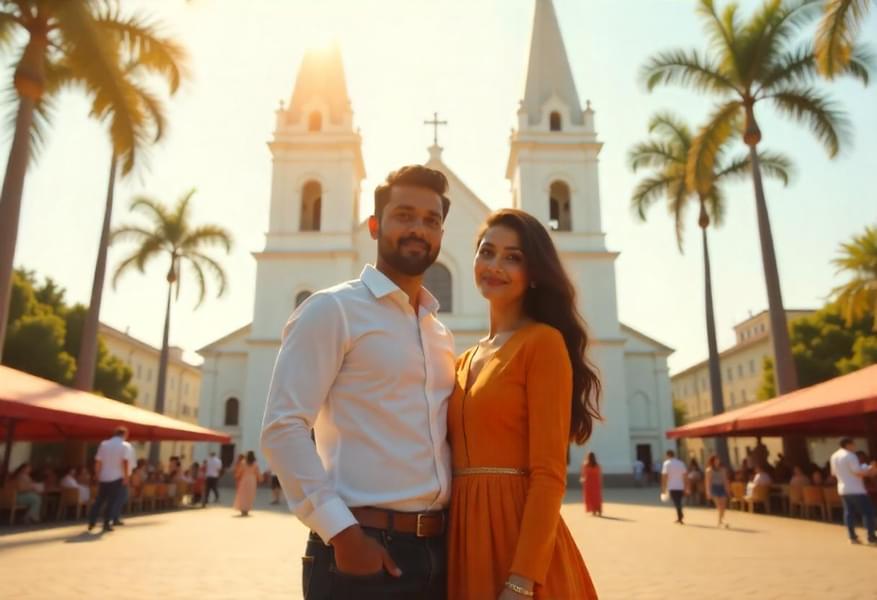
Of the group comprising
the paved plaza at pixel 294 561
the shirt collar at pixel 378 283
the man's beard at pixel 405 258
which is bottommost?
the paved plaza at pixel 294 561

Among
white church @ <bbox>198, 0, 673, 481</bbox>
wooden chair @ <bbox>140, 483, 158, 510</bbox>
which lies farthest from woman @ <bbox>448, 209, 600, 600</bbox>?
white church @ <bbox>198, 0, 673, 481</bbox>

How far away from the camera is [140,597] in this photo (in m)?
6.03

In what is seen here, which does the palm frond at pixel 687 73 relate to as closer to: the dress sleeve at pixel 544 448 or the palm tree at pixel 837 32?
the palm tree at pixel 837 32

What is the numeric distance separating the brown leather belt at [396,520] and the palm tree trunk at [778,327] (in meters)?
17.3

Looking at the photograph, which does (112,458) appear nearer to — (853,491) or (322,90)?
(853,491)

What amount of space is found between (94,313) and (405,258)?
18870 millimetres

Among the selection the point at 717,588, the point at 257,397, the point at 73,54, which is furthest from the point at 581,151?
the point at 717,588

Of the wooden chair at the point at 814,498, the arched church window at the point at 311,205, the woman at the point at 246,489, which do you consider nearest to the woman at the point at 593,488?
the wooden chair at the point at 814,498

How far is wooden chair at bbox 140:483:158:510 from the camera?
17406 millimetres

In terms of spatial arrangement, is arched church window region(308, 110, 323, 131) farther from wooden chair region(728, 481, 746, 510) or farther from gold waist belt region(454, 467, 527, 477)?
gold waist belt region(454, 467, 527, 477)

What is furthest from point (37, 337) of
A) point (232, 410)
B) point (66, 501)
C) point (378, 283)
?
point (378, 283)

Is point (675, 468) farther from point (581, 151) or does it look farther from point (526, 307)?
point (581, 151)

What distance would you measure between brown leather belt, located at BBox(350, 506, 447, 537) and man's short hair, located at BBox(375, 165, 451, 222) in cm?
109

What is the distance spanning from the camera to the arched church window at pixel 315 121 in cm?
3509
